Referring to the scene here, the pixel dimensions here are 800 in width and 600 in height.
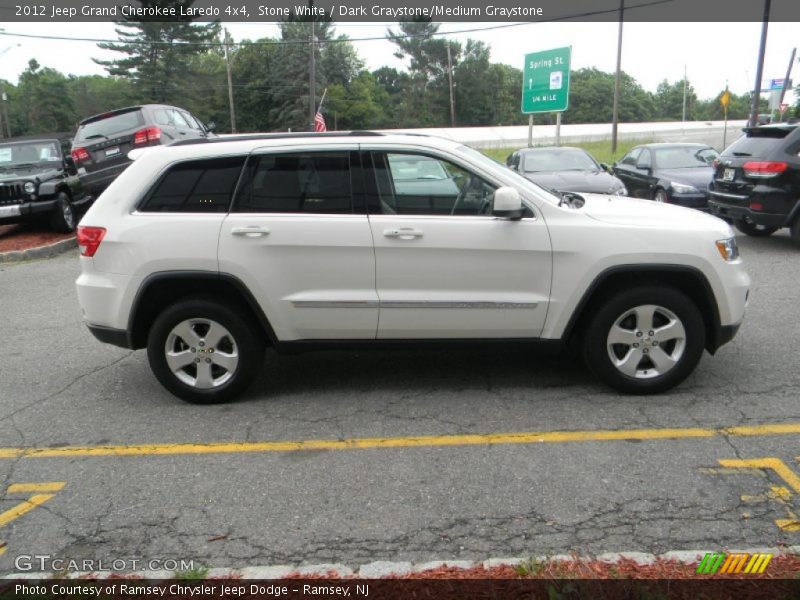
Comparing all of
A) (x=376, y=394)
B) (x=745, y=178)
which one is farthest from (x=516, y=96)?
(x=376, y=394)

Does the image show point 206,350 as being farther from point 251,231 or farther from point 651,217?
point 651,217

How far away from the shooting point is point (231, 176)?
4.48 meters

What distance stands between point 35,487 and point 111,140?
978cm

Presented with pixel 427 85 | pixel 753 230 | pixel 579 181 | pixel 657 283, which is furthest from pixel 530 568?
pixel 427 85

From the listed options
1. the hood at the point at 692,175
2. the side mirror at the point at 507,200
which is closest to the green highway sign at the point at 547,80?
the hood at the point at 692,175

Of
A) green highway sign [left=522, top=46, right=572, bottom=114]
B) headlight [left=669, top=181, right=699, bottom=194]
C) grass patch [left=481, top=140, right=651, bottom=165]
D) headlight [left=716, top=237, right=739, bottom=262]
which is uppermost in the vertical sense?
green highway sign [left=522, top=46, right=572, bottom=114]

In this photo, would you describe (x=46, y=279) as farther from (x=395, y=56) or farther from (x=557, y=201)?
(x=395, y=56)

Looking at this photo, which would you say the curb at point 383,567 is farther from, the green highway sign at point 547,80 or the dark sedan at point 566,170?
the green highway sign at point 547,80

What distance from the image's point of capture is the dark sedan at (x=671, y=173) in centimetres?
1180

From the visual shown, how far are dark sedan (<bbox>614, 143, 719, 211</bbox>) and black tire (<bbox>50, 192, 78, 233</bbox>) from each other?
1108cm

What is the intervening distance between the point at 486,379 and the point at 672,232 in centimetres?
168

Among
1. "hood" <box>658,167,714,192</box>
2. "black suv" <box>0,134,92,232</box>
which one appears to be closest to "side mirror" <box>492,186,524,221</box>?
"hood" <box>658,167,714,192</box>

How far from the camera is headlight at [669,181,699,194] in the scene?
11742 millimetres

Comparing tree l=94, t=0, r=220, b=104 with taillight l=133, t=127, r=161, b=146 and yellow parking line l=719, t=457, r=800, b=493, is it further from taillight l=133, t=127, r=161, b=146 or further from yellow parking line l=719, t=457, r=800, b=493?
yellow parking line l=719, t=457, r=800, b=493
